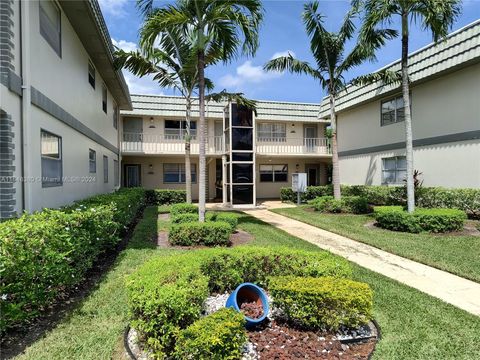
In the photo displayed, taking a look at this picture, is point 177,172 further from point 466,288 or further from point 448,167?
point 466,288

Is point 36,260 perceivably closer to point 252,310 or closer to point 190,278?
point 190,278

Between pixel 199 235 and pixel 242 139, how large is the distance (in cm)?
1107

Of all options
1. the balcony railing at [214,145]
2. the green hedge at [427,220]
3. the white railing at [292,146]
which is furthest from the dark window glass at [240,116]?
the green hedge at [427,220]

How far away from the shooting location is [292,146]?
22.3 meters

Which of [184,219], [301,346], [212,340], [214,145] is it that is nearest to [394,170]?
[214,145]

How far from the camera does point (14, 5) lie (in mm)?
5074

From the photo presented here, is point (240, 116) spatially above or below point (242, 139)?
above

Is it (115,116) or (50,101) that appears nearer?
(50,101)

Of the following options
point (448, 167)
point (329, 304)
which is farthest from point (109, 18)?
point (448, 167)

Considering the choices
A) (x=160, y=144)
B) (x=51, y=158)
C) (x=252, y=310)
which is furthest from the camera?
(x=160, y=144)

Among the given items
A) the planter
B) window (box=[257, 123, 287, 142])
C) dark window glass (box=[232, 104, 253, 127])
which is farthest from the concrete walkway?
window (box=[257, 123, 287, 142])

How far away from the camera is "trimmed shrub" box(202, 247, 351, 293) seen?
183 inches

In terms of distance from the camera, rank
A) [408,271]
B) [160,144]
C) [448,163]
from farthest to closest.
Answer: [160,144] < [448,163] < [408,271]

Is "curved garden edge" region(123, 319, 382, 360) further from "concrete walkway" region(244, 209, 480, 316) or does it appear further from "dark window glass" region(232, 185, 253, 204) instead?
"dark window glass" region(232, 185, 253, 204)
